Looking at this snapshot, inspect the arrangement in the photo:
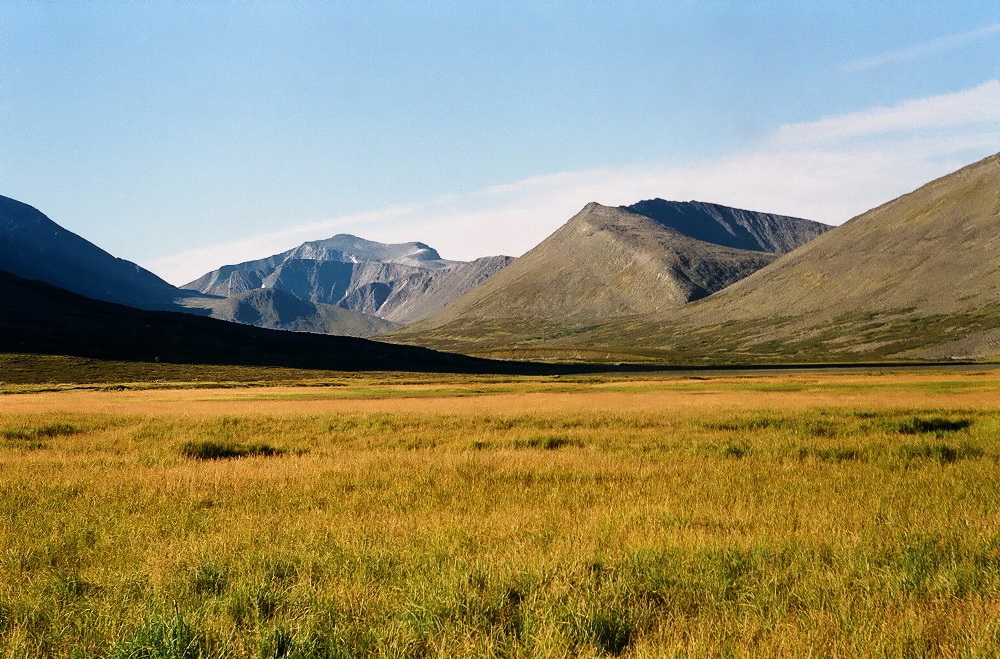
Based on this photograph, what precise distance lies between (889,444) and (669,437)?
Answer: 6.61 meters

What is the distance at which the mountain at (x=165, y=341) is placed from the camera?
136125 millimetres

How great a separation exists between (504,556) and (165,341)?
162 meters

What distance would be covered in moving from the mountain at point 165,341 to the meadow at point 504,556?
128711 millimetres

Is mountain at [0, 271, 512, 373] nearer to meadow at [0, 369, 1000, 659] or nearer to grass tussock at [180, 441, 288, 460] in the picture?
grass tussock at [180, 441, 288, 460]

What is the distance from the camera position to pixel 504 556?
8.32 m

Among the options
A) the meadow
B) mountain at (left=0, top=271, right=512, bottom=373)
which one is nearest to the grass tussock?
the meadow

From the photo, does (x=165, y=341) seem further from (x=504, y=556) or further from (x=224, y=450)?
(x=504, y=556)

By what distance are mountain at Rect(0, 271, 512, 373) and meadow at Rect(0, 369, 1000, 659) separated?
12871cm

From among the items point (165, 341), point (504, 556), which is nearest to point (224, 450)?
point (504, 556)

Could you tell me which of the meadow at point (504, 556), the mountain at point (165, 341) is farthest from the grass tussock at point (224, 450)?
the mountain at point (165, 341)

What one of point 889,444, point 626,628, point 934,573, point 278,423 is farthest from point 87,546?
point 278,423

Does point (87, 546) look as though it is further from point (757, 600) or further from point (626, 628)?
point (757, 600)

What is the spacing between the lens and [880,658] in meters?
5.62

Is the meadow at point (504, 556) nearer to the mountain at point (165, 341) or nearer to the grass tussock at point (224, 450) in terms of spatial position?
the grass tussock at point (224, 450)
